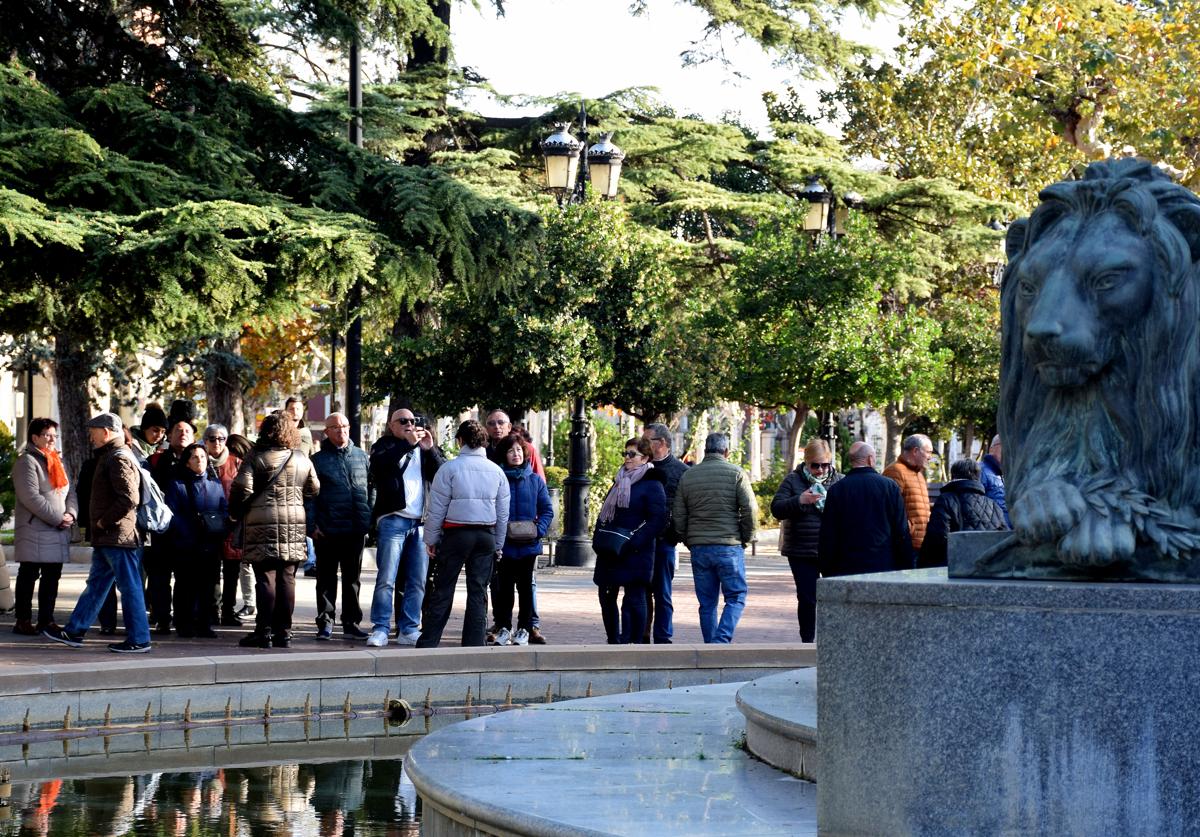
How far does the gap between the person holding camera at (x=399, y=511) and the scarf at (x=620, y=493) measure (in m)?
1.43

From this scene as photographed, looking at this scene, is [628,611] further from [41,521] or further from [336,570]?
[41,521]

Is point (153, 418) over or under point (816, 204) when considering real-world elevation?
under

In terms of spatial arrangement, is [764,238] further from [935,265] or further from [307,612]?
[307,612]

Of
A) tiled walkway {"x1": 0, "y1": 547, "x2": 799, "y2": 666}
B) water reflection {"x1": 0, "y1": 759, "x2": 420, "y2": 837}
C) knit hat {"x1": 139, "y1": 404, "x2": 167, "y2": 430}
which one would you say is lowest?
water reflection {"x1": 0, "y1": 759, "x2": 420, "y2": 837}

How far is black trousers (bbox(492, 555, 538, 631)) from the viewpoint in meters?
13.3

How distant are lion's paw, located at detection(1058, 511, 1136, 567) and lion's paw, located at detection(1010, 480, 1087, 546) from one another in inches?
1.3

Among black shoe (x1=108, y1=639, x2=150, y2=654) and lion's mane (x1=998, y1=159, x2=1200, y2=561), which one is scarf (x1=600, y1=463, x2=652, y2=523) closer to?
black shoe (x1=108, y1=639, x2=150, y2=654)

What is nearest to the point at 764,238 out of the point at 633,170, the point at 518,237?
the point at 633,170

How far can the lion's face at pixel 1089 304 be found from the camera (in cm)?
528

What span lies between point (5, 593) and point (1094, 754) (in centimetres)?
1134

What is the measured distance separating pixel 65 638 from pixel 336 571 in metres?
2.11

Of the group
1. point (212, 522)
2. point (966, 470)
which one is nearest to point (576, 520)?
point (212, 522)

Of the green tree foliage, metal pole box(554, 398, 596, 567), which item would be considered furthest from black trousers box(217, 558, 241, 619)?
the green tree foliage

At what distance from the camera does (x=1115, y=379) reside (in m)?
5.35
